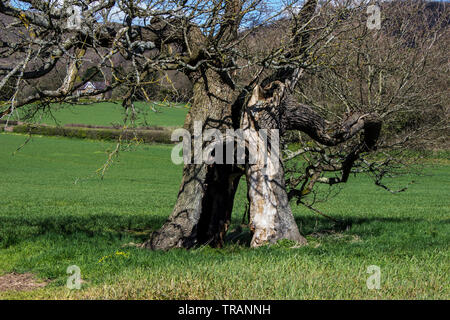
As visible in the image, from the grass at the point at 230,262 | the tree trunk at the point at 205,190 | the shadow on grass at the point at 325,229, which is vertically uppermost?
the tree trunk at the point at 205,190

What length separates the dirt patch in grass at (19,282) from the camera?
636cm

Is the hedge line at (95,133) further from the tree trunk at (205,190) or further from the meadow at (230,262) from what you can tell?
the tree trunk at (205,190)

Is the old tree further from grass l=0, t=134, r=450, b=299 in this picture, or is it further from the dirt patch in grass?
the dirt patch in grass

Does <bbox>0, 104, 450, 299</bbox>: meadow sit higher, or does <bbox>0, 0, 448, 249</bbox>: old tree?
<bbox>0, 0, 448, 249</bbox>: old tree

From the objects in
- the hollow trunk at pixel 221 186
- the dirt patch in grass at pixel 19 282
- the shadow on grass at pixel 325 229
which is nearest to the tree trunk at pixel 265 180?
the hollow trunk at pixel 221 186

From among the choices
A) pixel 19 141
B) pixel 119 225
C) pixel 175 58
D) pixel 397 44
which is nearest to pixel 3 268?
pixel 175 58

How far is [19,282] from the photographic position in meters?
6.63

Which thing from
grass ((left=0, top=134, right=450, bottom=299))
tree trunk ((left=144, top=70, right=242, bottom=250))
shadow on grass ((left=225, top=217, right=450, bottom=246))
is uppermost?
tree trunk ((left=144, top=70, right=242, bottom=250))

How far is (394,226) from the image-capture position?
423 inches

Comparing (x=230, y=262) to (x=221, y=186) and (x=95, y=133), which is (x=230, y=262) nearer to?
(x=221, y=186)

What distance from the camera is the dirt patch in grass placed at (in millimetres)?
6359

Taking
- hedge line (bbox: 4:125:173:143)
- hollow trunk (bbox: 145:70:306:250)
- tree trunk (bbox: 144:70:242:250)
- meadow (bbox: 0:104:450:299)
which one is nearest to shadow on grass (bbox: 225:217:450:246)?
meadow (bbox: 0:104:450:299)

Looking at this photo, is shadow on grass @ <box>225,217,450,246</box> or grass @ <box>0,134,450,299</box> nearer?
grass @ <box>0,134,450,299</box>

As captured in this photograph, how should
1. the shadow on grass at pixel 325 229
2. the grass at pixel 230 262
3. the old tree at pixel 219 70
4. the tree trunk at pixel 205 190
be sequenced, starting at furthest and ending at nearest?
the shadow on grass at pixel 325 229 < the tree trunk at pixel 205 190 < the old tree at pixel 219 70 < the grass at pixel 230 262
